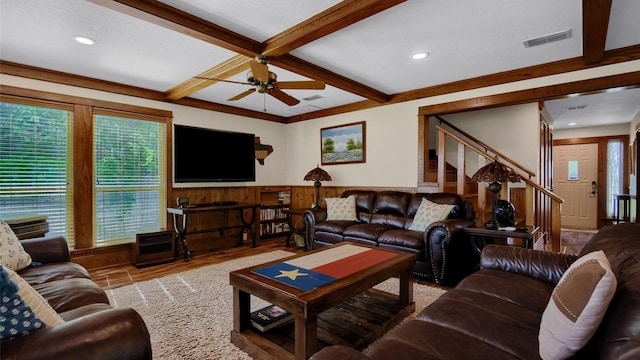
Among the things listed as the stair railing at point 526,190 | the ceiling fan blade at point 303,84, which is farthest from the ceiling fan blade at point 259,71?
the stair railing at point 526,190

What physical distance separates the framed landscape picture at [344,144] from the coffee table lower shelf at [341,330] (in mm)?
3204

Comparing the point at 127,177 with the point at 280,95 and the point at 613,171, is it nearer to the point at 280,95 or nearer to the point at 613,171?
the point at 280,95

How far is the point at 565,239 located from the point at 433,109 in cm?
394

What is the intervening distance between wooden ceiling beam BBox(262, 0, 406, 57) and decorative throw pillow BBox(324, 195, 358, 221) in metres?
2.46

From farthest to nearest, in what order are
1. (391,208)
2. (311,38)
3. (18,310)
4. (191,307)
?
(391,208), (191,307), (311,38), (18,310)

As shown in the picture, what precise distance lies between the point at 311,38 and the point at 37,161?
3553 mm

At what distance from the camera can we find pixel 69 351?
961 mm

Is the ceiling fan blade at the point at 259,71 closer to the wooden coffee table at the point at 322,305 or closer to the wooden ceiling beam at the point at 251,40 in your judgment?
the wooden ceiling beam at the point at 251,40

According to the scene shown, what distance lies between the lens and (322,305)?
68.0 inches

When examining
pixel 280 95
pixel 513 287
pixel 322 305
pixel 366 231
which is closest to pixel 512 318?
pixel 513 287

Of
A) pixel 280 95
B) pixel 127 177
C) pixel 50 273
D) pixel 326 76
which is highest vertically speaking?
pixel 326 76

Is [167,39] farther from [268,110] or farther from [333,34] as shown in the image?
[268,110]

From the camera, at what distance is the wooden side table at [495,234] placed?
9.90ft

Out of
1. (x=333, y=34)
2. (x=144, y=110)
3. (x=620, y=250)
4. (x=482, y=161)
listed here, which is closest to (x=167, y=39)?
(x=333, y=34)
